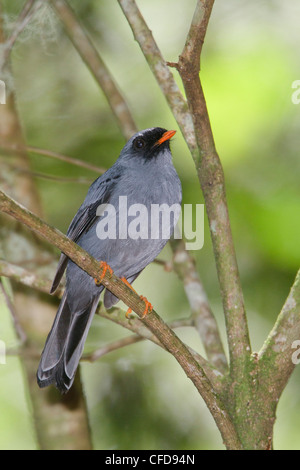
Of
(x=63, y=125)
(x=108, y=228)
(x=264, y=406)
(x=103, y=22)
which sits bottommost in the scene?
(x=264, y=406)

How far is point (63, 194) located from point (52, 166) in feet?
1.04

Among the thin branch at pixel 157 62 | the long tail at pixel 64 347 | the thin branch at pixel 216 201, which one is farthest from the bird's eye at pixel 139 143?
the long tail at pixel 64 347

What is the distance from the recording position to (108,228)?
3971mm

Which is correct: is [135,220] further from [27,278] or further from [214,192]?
[27,278]

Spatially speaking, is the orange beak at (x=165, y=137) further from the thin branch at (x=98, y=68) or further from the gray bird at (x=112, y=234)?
the thin branch at (x=98, y=68)

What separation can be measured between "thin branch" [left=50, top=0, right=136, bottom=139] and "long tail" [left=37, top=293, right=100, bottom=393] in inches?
63.9

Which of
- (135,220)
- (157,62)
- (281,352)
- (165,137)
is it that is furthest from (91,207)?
(281,352)

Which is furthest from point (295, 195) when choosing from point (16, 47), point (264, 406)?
point (16, 47)

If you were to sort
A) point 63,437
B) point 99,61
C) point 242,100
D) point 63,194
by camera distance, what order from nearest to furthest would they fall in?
point 63,437 → point 99,61 → point 242,100 → point 63,194

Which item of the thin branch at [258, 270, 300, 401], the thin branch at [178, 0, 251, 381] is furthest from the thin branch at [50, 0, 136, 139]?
the thin branch at [258, 270, 300, 401]

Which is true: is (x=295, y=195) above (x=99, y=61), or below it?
below

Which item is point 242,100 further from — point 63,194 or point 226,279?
point 226,279

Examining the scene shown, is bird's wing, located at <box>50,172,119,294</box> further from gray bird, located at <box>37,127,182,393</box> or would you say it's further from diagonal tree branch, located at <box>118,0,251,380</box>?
diagonal tree branch, located at <box>118,0,251,380</box>

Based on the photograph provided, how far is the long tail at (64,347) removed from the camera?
3.88 metres
